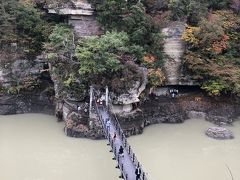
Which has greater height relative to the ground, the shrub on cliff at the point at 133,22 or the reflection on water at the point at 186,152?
the shrub on cliff at the point at 133,22

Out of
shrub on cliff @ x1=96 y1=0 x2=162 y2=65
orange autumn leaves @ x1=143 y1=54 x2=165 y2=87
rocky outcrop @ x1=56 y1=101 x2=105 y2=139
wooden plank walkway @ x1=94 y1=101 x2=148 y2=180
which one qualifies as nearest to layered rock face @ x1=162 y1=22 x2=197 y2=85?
shrub on cliff @ x1=96 y1=0 x2=162 y2=65

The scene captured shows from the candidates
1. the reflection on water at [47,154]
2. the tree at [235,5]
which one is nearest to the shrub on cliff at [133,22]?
the tree at [235,5]

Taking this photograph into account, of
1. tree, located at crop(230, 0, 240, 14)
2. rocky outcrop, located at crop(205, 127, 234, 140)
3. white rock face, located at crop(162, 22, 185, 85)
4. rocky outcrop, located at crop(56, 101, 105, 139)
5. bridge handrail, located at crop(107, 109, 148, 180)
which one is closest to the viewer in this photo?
bridge handrail, located at crop(107, 109, 148, 180)

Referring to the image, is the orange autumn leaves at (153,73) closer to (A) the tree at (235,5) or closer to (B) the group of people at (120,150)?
(B) the group of people at (120,150)

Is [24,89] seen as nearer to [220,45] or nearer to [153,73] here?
[153,73]

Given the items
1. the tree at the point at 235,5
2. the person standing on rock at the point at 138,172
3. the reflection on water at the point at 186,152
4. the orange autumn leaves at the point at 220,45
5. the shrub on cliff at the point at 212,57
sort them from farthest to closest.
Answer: the tree at the point at 235,5, the orange autumn leaves at the point at 220,45, the shrub on cliff at the point at 212,57, the reflection on water at the point at 186,152, the person standing on rock at the point at 138,172

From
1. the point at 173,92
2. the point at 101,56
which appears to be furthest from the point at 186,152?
the point at 101,56

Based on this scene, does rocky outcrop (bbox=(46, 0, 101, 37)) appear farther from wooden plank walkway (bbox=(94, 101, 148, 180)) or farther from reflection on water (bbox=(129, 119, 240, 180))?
reflection on water (bbox=(129, 119, 240, 180))
